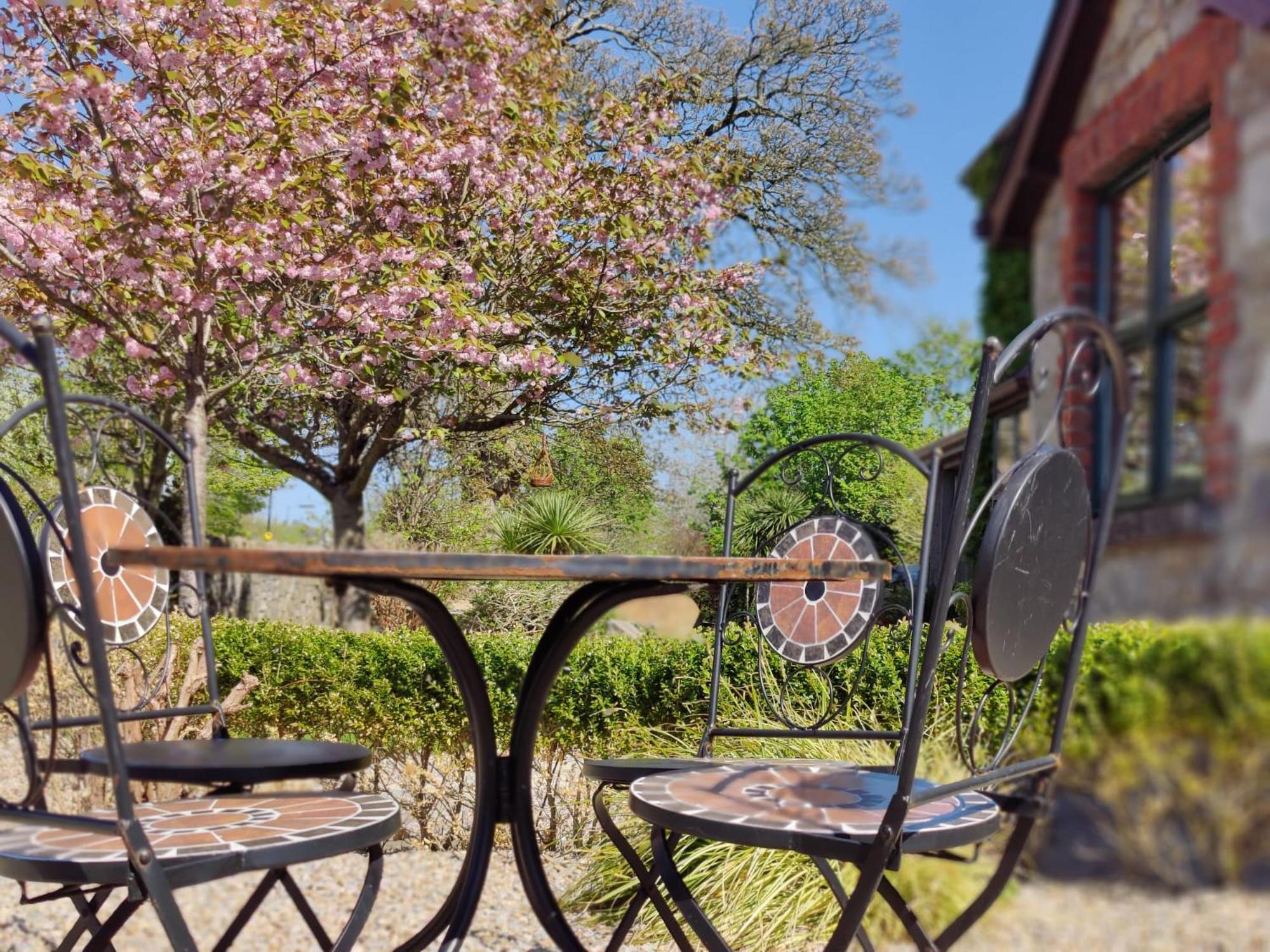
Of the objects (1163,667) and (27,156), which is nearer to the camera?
(1163,667)

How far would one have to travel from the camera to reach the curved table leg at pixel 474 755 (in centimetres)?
150

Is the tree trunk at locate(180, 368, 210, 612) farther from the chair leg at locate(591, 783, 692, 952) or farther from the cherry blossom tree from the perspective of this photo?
the chair leg at locate(591, 783, 692, 952)

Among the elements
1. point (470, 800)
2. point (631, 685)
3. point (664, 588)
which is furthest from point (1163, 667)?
point (470, 800)

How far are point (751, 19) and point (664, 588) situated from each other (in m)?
2.26

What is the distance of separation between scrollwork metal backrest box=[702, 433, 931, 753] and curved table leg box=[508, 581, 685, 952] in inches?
29.6

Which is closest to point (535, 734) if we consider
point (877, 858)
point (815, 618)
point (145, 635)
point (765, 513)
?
point (877, 858)

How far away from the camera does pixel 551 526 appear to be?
3033 millimetres

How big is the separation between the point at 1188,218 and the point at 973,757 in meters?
2.54

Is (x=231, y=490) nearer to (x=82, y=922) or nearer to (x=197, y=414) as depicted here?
(x=197, y=414)

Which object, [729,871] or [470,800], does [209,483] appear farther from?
[729,871]

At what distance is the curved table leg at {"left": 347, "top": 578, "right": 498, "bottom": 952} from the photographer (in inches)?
59.2

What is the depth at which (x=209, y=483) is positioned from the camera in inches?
136

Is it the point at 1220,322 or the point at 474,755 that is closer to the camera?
the point at 474,755

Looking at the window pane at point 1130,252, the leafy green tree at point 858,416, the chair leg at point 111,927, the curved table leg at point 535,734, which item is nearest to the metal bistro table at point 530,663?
the curved table leg at point 535,734
